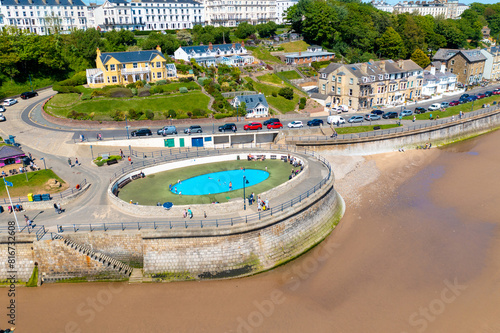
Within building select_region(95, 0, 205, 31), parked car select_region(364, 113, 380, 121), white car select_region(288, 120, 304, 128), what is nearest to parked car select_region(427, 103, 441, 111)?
parked car select_region(364, 113, 380, 121)

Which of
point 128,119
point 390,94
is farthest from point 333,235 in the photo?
point 390,94

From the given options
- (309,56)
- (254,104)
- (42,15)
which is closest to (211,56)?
(309,56)

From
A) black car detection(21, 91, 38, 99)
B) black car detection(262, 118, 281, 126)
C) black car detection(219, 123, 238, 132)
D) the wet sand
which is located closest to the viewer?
the wet sand

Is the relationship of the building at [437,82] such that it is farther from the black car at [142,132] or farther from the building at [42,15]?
the building at [42,15]

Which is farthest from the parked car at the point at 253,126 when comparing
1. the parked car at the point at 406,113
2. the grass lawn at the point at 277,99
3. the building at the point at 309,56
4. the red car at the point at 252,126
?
the building at the point at 309,56

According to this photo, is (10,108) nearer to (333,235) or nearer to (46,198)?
(46,198)

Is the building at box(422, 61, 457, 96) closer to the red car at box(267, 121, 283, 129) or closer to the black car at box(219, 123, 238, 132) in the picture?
the red car at box(267, 121, 283, 129)
